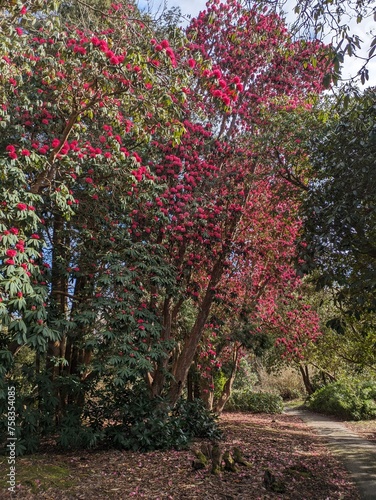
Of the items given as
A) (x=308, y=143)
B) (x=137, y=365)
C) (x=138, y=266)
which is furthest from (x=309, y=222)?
(x=137, y=365)

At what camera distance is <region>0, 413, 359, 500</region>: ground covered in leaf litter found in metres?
5.18

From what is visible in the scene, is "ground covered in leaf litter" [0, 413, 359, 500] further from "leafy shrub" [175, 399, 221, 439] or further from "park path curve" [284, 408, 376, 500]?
"leafy shrub" [175, 399, 221, 439]

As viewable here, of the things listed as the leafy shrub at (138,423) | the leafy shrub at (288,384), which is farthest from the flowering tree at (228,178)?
the leafy shrub at (288,384)

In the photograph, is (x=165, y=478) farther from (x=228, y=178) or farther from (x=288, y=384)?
(x=288, y=384)

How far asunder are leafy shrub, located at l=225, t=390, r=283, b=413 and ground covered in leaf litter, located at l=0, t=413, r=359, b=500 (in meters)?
11.0

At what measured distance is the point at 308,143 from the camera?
7.31m

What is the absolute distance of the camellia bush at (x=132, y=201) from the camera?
5.19m

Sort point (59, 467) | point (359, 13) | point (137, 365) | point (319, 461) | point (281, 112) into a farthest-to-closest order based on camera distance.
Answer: point (281, 112) → point (319, 461) → point (137, 365) → point (59, 467) → point (359, 13)

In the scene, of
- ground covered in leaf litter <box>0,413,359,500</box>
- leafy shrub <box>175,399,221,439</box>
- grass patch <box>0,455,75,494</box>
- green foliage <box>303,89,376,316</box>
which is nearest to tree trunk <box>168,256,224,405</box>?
leafy shrub <box>175,399,221,439</box>

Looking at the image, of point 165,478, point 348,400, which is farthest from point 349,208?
point 348,400

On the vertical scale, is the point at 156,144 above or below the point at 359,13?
above

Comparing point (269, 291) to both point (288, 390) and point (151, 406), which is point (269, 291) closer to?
point (151, 406)

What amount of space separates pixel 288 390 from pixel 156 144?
915 inches

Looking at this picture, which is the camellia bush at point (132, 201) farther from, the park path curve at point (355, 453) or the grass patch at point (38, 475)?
the park path curve at point (355, 453)
